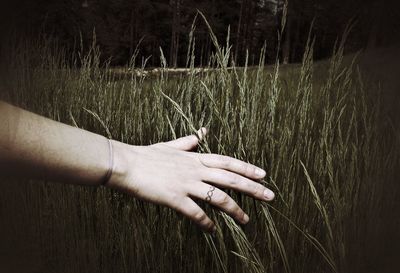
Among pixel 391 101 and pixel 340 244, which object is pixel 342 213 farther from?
pixel 391 101

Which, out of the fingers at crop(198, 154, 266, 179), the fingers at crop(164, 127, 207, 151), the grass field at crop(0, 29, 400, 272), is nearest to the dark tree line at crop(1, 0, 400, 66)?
the grass field at crop(0, 29, 400, 272)

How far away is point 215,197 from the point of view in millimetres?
803

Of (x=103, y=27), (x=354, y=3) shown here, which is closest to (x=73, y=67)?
(x=103, y=27)

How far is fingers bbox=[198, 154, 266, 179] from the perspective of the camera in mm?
838

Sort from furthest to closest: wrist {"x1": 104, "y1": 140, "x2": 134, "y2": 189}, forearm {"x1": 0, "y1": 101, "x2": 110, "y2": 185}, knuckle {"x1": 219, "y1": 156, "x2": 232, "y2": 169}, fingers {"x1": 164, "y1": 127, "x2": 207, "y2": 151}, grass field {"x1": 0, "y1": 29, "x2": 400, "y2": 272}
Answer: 1. grass field {"x1": 0, "y1": 29, "x2": 400, "y2": 272}
2. fingers {"x1": 164, "y1": 127, "x2": 207, "y2": 151}
3. knuckle {"x1": 219, "y1": 156, "x2": 232, "y2": 169}
4. wrist {"x1": 104, "y1": 140, "x2": 134, "y2": 189}
5. forearm {"x1": 0, "y1": 101, "x2": 110, "y2": 185}

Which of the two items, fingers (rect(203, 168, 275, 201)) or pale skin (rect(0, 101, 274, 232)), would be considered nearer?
pale skin (rect(0, 101, 274, 232))

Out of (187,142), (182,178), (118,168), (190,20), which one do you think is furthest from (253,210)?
(190,20)

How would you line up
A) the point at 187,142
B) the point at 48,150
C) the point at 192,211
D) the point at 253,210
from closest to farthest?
the point at 48,150, the point at 192,211, the point at 187,142, the point at 253,210

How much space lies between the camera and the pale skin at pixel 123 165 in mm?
629

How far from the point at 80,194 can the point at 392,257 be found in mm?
927

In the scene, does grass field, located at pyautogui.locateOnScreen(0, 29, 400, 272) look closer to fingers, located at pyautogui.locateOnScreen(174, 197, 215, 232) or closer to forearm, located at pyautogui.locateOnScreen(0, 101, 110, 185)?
fingers, located at pyautogui.locateOnScreen(174, 197, 215, 232)

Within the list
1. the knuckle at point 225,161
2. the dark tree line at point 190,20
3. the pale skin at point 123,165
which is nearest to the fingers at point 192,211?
the pale skin at point 123,165

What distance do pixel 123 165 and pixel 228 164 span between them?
21 centimetres

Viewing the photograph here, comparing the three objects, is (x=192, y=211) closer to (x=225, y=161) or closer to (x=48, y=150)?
(x=225, y=161)
